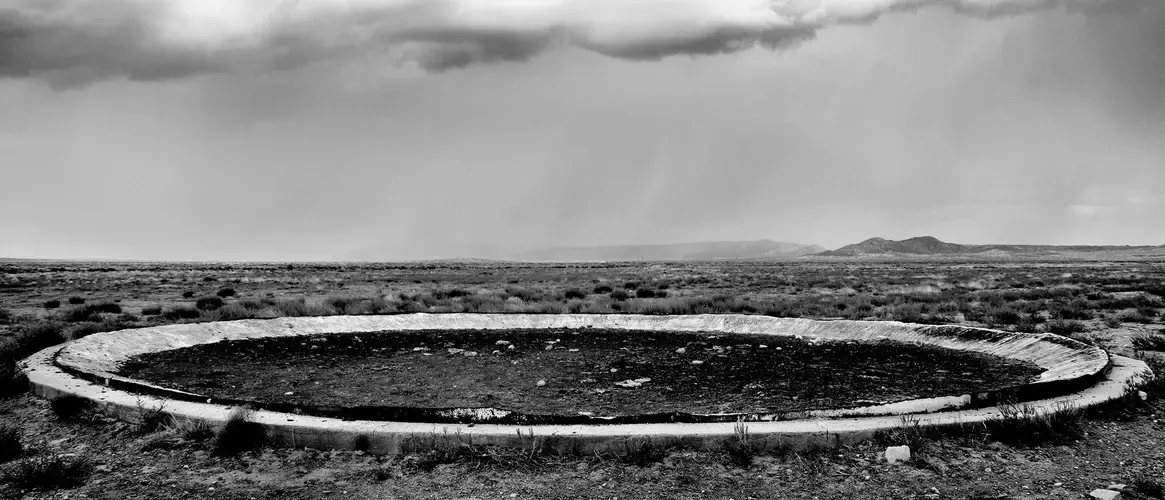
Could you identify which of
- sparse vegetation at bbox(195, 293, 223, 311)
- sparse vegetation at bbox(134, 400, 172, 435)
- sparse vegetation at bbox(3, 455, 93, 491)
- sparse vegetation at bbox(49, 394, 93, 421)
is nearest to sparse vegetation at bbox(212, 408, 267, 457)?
sparse vegetation at bbox(134, 400, 172, 435)

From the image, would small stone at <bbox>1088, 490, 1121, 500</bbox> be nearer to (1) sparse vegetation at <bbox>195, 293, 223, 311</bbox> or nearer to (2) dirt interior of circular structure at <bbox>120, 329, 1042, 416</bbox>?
(2) dirt interior of circular structure at <bbox>120, 329, 1042, 416</bbox>

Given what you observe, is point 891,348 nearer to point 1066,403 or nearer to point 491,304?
point 1066,403

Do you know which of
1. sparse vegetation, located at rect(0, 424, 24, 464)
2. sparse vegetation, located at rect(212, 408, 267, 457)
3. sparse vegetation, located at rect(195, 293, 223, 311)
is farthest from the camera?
sparse vegetation, located at rect(195, 293, 223, 311)

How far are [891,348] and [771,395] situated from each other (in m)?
4.76

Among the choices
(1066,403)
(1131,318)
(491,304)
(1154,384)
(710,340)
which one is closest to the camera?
(1066,403)

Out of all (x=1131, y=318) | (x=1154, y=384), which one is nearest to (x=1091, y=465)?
(x=1154, y=384)

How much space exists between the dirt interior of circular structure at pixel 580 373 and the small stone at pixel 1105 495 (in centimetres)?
209

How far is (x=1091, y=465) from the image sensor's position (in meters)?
4.57

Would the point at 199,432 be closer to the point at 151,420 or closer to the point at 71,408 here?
the point at 151,420

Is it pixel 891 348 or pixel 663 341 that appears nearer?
pixel 891 348

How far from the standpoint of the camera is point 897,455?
469 cm

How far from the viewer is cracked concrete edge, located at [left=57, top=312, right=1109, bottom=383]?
8539mm

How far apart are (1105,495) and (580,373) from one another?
19.5 feet

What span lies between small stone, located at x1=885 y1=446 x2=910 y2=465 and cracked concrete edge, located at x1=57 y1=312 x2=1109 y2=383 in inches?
107
